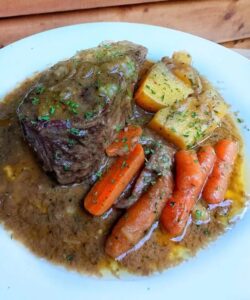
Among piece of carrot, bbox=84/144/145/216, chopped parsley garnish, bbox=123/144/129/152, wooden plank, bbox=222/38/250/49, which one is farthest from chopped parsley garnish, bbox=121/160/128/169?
wooden plank, bbox=222/38/250/49

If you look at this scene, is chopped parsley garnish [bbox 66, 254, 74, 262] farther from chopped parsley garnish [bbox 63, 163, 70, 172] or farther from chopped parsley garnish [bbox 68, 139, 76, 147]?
chopped parsley garnish [bbox 68, 139, 76, 147]

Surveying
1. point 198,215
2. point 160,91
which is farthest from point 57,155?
point 160,91

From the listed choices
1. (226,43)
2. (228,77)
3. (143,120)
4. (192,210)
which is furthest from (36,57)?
(226,43)

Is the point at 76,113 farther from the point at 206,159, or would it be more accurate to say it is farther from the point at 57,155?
the point at 206,159

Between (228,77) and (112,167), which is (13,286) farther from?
(228,77)

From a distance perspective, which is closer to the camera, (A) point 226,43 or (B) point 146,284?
(B) point 146,284
